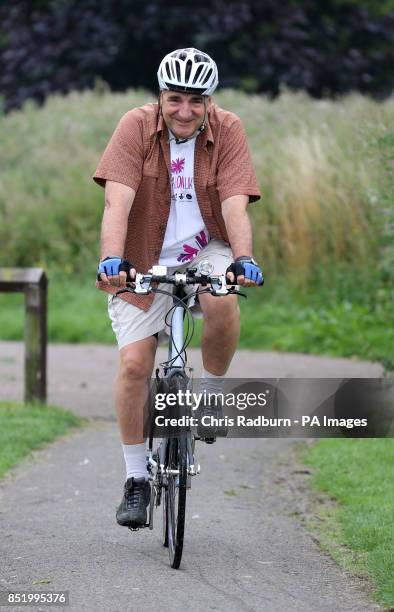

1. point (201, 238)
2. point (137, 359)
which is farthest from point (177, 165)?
point (137, 359)

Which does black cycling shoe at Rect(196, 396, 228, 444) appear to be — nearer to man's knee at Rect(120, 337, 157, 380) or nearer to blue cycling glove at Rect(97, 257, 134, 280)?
man's knee at Rect(120, 337, 157, 380)

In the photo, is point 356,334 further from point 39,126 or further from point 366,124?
point 39,126

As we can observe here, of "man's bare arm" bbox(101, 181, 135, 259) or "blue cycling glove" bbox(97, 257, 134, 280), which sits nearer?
"blue cycling glove" bbox(97, 257, 134, 280)

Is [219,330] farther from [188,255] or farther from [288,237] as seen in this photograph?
[288,237]

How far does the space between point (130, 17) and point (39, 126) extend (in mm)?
9375

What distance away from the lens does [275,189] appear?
15.1 meters

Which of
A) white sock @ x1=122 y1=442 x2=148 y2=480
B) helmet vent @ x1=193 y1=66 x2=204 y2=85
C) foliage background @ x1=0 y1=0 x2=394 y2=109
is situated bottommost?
white sock @ x1=122 y1=442 x2=148 y2=480

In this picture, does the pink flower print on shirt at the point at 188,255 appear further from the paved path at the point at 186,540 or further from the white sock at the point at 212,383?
the paved path at the point at 186,540

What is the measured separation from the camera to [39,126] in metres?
20.8

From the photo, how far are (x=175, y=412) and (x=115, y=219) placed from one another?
2.80 feet

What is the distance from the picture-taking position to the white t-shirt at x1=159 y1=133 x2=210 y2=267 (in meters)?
6.08

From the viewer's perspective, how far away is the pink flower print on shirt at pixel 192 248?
20.2 ft

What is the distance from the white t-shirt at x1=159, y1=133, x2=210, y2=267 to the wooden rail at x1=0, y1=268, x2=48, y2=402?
4062 mm

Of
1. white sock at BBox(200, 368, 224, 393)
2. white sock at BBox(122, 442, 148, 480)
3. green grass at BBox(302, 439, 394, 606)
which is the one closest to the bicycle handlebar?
white sock at BBox(200, 368, 224, 393)
